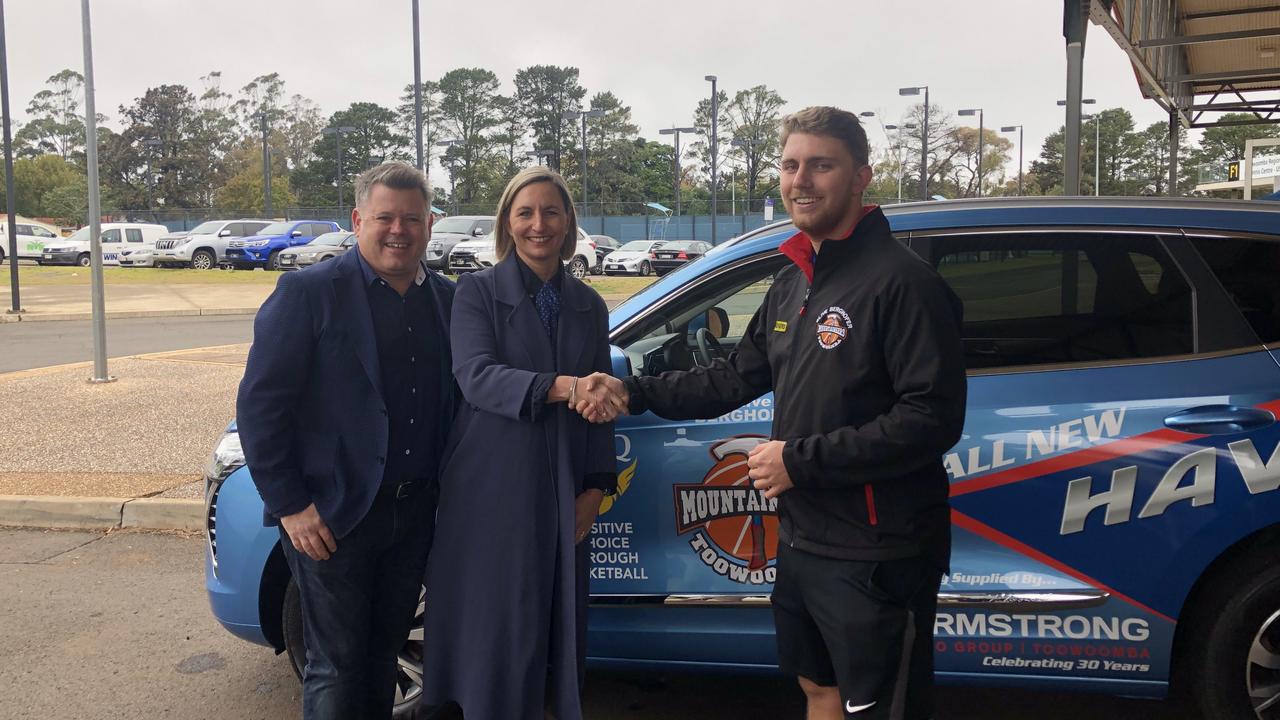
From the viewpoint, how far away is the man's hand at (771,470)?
84.7 inches

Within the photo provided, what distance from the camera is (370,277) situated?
8.89 ft

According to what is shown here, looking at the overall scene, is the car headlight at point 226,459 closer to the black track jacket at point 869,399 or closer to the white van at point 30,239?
the black track jacket at point 869,399

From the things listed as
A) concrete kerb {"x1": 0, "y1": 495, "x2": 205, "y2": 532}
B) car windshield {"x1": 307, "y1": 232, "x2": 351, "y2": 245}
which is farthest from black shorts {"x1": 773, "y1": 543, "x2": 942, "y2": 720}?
car windshield {"x1": 307, "y1": 232, "x2": 351, "y2": 245}

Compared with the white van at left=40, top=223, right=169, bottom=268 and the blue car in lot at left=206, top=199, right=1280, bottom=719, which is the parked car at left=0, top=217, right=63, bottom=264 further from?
the blue car in lot at left=206, top=199, right=1280, bottom=719

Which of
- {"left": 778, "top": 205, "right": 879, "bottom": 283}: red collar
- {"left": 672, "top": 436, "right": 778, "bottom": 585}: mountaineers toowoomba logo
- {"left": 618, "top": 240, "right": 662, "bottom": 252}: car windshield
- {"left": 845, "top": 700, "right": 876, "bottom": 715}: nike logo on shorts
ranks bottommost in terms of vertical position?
{"left": 845, "top": 700, "right": 876, "bottom": 715}: nike logo on shorts

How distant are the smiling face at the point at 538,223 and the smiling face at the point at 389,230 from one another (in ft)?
0.84

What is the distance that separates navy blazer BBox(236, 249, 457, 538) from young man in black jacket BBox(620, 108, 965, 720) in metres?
1.04

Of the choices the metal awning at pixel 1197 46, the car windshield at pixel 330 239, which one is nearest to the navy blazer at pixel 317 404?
the metal awning at pixel 1197 46

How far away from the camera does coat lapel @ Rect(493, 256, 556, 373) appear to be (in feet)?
8.77

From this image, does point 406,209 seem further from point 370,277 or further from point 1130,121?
point 1130,121

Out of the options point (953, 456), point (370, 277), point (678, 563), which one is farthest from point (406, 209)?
point (953, 456)

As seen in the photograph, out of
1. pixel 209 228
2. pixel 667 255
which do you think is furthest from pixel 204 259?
pixel 667 255

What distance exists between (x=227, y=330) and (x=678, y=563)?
14.9 metres

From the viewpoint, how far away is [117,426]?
8312mm
